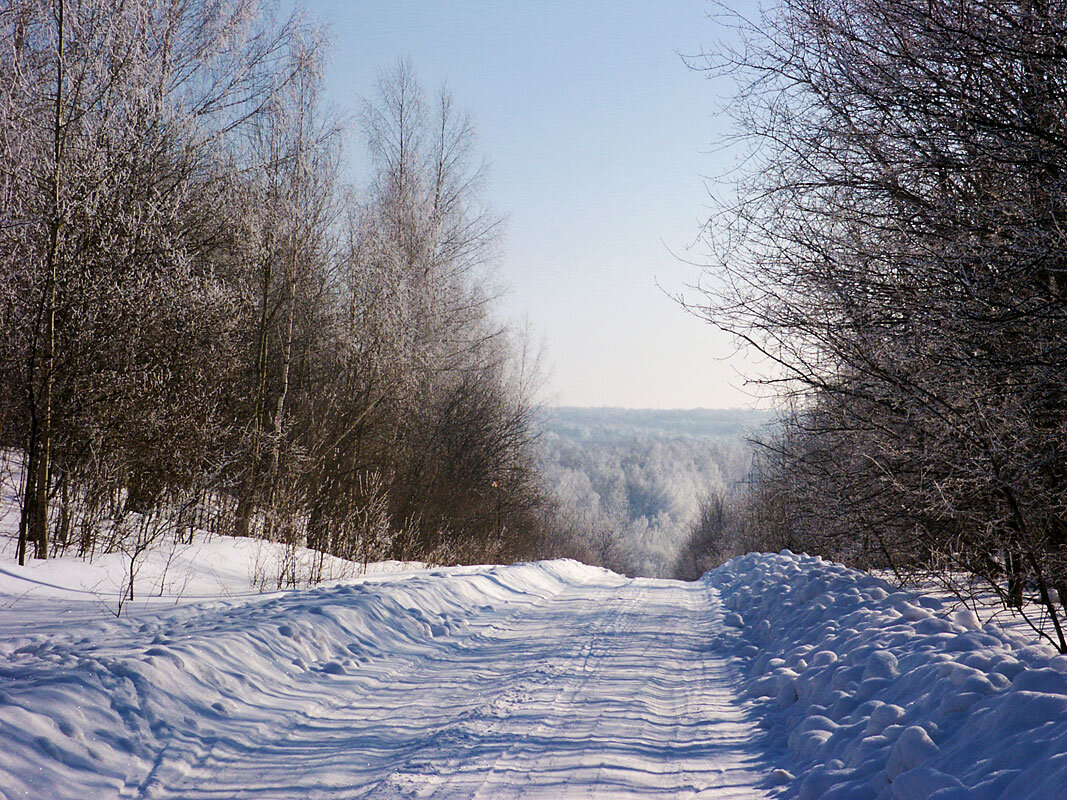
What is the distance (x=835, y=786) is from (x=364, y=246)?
17886 millimetres

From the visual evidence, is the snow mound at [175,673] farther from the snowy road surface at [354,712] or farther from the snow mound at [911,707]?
the snow mound at [911,707]

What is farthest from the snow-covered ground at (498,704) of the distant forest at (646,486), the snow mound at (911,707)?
the distant forest at (646,486)

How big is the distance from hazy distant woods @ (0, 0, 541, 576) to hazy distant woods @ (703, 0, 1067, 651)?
7.97m

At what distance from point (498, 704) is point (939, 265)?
4.33 meters

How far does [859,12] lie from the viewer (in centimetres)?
546

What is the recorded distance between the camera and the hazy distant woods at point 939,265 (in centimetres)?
431

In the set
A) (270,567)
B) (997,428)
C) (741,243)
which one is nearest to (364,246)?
(270,567)

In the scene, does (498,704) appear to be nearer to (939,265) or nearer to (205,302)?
(939,265)

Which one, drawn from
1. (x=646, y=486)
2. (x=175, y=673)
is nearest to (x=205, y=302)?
(x=175, y=673)

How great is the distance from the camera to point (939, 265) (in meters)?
→ 5.00

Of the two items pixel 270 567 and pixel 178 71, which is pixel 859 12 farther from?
pixel 178 71

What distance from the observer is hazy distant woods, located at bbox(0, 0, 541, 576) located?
29.7 feet

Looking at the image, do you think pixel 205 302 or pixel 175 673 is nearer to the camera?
pixel 175 673

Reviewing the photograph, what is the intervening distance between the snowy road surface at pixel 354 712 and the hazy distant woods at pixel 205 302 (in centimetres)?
390
